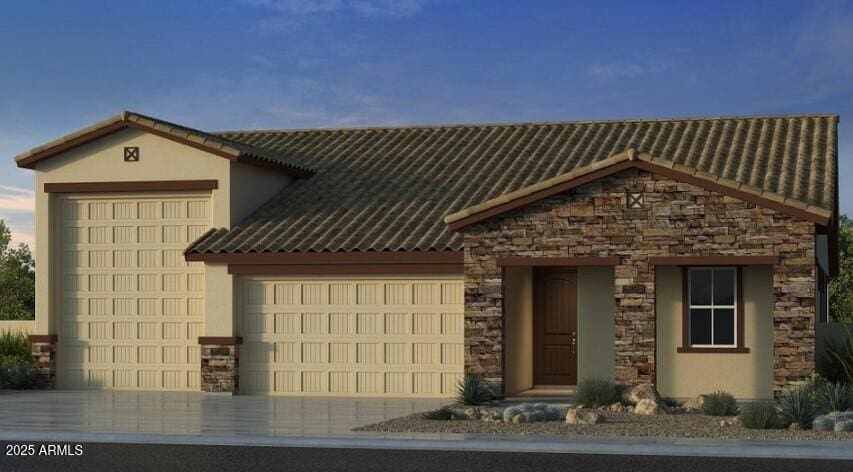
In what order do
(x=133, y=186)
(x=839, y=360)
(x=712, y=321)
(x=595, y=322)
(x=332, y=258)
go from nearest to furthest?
(x=839, y=360)
(x=712, y=321)
(x=595, y=322)
(x=332, y=258)
(x=133, y=186)

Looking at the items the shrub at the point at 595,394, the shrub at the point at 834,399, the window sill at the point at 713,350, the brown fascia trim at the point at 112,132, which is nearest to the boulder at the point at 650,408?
the shrub at the point at 595,394

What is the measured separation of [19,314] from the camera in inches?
2276

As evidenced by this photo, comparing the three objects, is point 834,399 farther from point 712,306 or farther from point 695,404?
point 712,306

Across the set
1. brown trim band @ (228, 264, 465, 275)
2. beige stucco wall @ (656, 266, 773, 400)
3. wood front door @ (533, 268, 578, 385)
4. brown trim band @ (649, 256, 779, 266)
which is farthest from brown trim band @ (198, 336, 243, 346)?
brown trim band @ (649, 256, 779, 266)

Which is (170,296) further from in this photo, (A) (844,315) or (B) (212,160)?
(A) (844,315)

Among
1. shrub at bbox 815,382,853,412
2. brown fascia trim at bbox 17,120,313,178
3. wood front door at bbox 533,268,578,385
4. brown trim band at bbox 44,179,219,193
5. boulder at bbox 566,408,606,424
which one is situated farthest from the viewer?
brown trim band at bbox 44,179,219,193

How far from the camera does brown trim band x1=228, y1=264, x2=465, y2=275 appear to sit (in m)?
25.9

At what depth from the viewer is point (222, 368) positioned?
88.8 feet

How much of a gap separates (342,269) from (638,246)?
605cm

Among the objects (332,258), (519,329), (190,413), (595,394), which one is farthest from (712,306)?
(190,413)

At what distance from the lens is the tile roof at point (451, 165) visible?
27031 mm

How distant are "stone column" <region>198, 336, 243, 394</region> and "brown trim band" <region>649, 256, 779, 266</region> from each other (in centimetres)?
868

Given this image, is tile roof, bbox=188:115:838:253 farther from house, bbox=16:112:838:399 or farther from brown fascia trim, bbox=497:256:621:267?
brown fascia trim, bbox=497:256:621:267

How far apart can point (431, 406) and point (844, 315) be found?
128 feet
